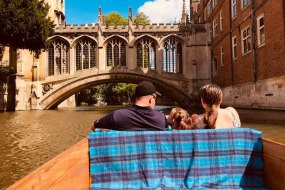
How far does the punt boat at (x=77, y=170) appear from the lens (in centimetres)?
167

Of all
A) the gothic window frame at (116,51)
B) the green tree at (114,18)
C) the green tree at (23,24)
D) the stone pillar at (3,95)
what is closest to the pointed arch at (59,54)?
the gothic window frame at (116,51)

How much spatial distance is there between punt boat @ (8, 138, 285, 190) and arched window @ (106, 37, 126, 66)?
2326cm

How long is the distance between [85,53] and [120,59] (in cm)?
326

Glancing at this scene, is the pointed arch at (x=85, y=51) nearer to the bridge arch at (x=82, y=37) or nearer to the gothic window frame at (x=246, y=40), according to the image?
the bridge arch at (x=82, y=37)

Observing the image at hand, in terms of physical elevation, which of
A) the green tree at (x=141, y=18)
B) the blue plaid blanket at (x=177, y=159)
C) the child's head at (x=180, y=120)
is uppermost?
the green tree at (x=141, y=18)

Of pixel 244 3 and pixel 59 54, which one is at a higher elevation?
pixel 244 3

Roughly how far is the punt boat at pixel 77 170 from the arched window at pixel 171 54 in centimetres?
2348

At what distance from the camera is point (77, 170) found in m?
2.19

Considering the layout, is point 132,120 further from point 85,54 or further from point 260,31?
point 85,54

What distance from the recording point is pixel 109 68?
82.1ft

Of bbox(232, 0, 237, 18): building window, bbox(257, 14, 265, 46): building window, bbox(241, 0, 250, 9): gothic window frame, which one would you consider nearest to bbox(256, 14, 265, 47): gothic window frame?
bbox(257, 14, 265, 46): building window

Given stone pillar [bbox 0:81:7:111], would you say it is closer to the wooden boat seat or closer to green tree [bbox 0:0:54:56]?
green tree [bbox 0:0:54:56]

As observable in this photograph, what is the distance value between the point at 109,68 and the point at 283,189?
2347 centimetres

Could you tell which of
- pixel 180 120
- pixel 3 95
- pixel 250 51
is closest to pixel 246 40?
pixel 250 51
